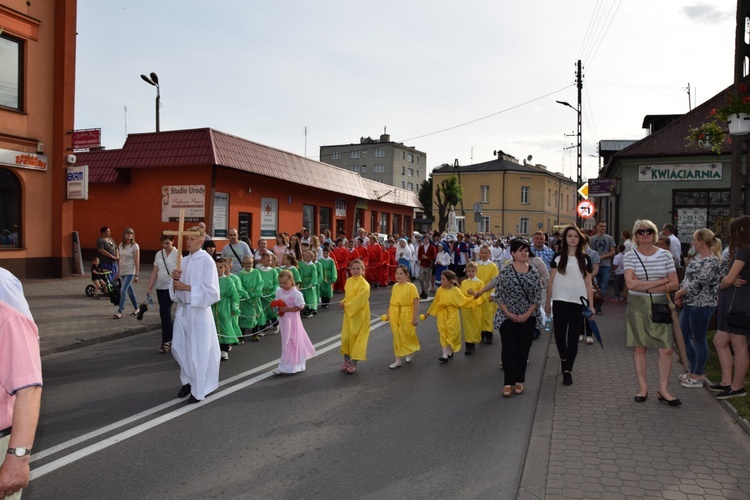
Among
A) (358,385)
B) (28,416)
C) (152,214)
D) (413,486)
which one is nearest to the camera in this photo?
(28,416)

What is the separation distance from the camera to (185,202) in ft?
74.9

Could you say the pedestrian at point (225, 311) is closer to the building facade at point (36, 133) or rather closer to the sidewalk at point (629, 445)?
the sidewalk at point (629, 445)

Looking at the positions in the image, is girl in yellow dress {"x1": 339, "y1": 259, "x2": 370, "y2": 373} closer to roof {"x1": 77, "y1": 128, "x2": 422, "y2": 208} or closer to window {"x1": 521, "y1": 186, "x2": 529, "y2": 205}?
roof {"x1": 77, "y1": 128, "x2": 422, "y2": 208}

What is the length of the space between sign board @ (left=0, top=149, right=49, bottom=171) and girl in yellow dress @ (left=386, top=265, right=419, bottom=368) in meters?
13.4

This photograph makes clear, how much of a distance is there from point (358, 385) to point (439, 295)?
225cm

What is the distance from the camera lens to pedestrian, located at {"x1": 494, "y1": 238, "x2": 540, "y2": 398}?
6836 mm

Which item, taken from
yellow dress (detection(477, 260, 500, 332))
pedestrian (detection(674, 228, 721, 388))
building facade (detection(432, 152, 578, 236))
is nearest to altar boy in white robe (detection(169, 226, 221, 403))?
yellow dress (detection(477, 260, 500, 332))

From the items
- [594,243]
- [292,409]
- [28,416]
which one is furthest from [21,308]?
[594,243]

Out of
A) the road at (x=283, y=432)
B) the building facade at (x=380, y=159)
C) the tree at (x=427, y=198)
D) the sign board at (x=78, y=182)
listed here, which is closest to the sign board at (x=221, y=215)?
the sign board at (x=78, y=182)

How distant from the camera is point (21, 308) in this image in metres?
2.48

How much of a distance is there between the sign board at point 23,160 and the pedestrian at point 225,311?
36.4 feet

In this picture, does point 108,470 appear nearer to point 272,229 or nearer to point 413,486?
point 413,486

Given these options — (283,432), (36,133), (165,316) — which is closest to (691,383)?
(283,432)

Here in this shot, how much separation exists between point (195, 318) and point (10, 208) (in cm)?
1353
